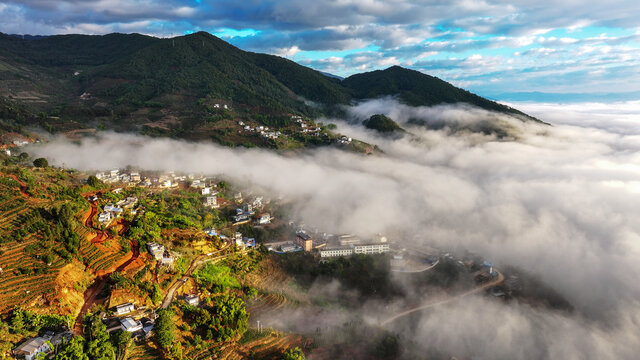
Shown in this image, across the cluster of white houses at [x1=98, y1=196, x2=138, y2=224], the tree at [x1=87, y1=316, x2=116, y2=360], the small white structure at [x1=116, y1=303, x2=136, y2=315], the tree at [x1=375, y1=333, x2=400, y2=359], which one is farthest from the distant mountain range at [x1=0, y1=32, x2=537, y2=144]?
the tree at [x1=375, y1=333, x2=400, y2=359]

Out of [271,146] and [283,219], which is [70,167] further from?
[271,146]

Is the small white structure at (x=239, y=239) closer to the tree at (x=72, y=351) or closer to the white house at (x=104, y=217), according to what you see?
the white house at (x=104, y=217)

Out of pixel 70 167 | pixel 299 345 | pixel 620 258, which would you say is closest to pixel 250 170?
pixel 70 167

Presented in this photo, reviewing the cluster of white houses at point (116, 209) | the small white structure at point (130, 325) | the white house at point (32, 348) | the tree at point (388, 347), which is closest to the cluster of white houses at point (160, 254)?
the cluster of white houses at point (116, 209)

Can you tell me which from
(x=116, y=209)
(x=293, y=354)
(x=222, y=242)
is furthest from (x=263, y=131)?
(x=293, y=354)

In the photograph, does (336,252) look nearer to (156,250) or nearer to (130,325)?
(156,250)

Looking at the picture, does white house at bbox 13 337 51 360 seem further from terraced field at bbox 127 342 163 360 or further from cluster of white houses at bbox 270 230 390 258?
cluster of white houses at bbox 270 230 390 258
